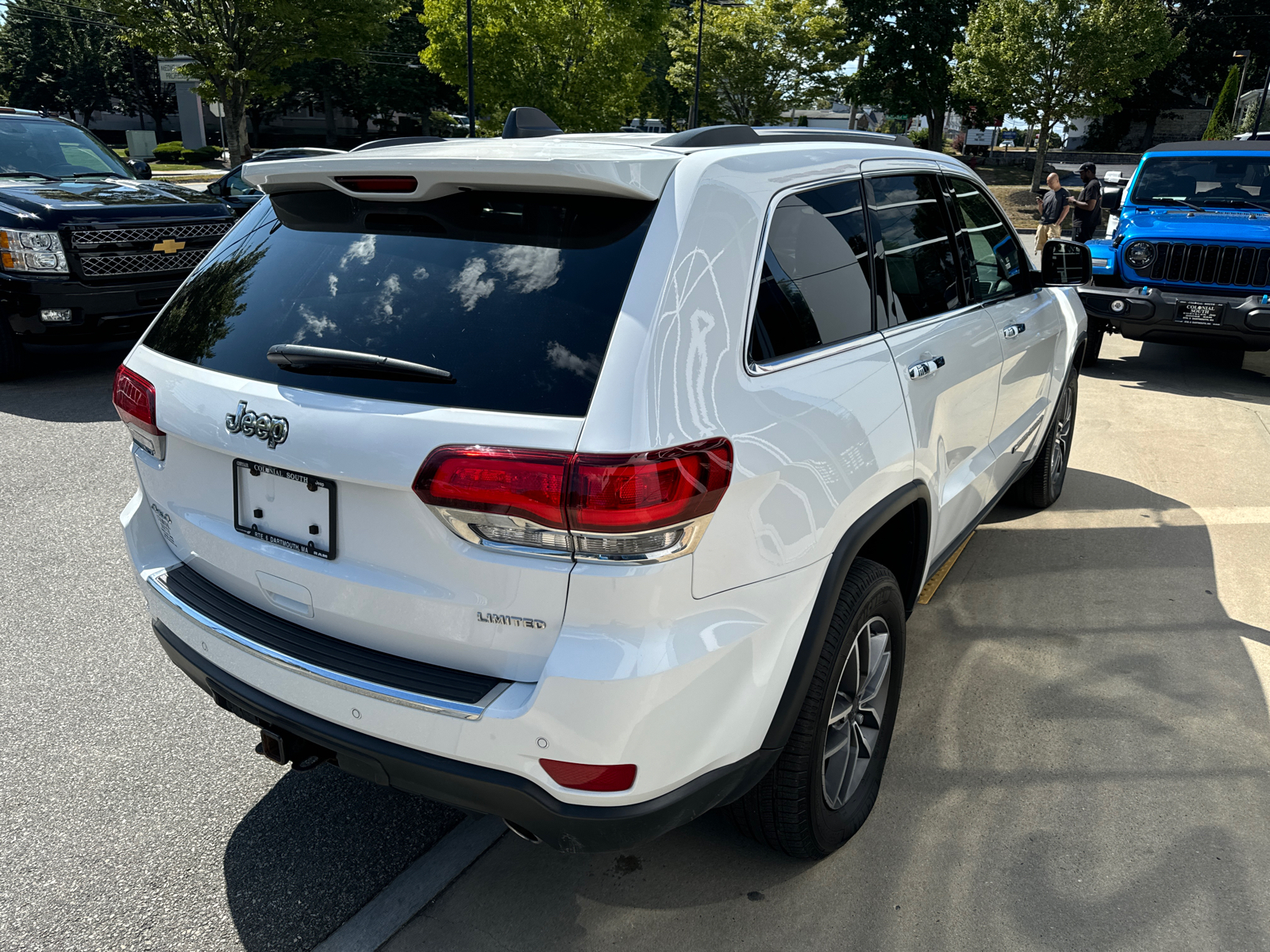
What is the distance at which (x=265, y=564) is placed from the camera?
7.72ft

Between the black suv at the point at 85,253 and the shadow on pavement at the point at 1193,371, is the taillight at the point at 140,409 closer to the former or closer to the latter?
the black suv at the point at 85,253

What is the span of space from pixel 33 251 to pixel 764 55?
4051 cm

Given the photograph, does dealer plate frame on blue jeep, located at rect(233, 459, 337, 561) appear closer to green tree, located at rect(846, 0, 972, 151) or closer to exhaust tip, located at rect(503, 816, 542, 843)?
exhaust tip, located at rect(503, 816, 542, 843)

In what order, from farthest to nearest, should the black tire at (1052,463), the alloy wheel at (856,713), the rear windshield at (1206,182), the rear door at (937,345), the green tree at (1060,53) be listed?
the green tree at (1060,53)
the rear windshield at (1206,182)
the black tire at (1052,463)
the rear door at (937,345)
the alloy wheel at (856,713)

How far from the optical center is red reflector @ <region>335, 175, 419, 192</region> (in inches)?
91.2

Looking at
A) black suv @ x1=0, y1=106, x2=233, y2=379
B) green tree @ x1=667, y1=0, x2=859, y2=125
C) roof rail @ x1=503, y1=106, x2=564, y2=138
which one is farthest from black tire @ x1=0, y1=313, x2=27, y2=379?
green tree @ x1=667, y1=0, x2=859, y2=125

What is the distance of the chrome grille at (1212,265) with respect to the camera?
872 centimetres

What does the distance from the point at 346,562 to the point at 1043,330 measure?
3.53 metres

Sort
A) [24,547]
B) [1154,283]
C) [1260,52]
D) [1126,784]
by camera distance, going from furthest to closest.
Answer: [1260,52], [1154,283], [24,547], [1126,784]

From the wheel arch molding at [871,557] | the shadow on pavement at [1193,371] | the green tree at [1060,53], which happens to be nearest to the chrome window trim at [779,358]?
the wheel arch molding at [871,557]

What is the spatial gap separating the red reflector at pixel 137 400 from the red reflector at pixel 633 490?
1319 mm

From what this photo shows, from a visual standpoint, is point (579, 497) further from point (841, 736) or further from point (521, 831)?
point (841, 736)

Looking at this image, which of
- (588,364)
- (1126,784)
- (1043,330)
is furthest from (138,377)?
(1043,330)

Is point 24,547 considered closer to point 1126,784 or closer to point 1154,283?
point 1126,784
